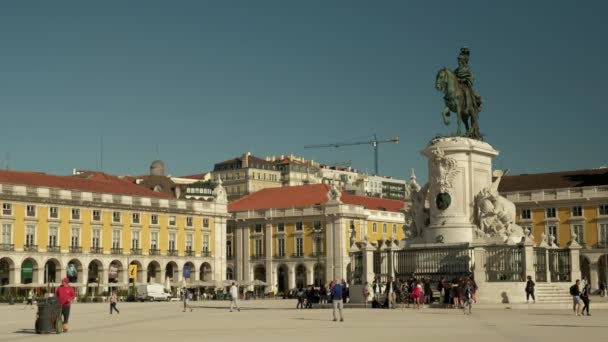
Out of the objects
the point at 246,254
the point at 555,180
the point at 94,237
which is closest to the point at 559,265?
the point at 555,180

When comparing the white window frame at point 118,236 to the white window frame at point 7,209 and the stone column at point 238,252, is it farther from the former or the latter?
the stone column at point 238,252

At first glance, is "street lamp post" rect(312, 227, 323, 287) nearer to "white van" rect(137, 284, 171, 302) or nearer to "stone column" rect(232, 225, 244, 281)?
"stone column" rect(232, 225, 244, 281)

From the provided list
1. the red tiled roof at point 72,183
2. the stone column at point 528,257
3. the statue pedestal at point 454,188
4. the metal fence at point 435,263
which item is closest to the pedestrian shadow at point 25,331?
the metal fence at point 435,263

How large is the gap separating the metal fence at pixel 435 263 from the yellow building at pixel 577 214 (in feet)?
151

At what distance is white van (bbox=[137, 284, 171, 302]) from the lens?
7975cm

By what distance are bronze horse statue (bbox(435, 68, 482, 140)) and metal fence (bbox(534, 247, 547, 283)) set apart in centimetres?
507

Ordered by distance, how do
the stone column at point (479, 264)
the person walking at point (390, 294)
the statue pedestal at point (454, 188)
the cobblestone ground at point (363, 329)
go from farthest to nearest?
the statue pedestal at point (454, 188), the person walking at point (390, 294), the stone column at point (479, 264), the cobblestone ground at point (363, 329)

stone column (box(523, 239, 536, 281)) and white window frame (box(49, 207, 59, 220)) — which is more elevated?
white window frame (box(49, 207, 59, 220))

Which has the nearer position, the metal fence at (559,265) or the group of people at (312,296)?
the metal fence at (559,265)

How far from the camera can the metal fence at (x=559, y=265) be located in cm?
Answer: 4288

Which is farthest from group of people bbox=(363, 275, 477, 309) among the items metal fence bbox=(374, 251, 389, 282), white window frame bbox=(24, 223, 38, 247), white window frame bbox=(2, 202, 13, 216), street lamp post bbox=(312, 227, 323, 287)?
street lamp post bbox=(312, 227, 323, 287)

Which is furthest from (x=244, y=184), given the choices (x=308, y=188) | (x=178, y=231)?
(x=178, y=231)

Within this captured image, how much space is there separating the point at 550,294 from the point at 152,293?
1769 inches

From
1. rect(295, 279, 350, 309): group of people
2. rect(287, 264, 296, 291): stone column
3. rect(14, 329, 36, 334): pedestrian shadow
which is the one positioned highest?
rect(287, 264, 296, 291): stone column
